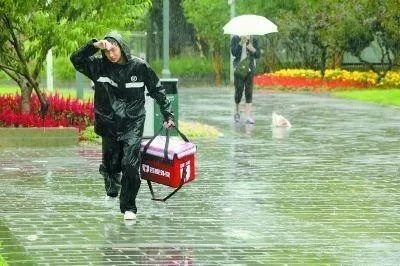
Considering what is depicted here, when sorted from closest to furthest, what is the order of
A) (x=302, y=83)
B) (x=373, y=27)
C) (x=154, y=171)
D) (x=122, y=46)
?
(x=122, y=46), (x=154, y=171), (x=373, y=27), (x=302, y=83)

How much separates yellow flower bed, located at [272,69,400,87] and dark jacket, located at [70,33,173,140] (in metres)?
29.9

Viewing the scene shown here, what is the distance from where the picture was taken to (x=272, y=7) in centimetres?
4734

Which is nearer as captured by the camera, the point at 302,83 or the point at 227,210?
the point at 227,210

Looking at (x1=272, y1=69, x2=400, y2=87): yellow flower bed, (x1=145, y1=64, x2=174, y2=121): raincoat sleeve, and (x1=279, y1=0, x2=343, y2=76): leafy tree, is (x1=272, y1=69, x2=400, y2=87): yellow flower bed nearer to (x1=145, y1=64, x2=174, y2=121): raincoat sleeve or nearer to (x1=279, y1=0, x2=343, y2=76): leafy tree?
(x1=279, y1=0, x2=343, y2=76): leafy tree

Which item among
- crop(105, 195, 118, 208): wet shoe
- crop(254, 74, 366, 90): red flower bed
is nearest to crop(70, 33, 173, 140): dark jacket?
crop(105, 195, 118, 208): wet shoe

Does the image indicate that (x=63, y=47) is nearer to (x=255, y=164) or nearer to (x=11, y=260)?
(x=255, y=164)

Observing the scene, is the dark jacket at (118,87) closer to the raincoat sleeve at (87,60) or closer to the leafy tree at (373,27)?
the raincoat sleeve at (87,60)

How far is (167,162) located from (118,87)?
2.72 ft

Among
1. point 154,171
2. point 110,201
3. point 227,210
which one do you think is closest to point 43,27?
point 110,201

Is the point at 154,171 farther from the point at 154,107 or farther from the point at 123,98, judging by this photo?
the point at 154,107

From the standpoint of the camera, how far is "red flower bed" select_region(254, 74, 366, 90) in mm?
41403

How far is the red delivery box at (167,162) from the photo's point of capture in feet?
36.3

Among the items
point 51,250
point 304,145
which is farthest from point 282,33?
point 51,250

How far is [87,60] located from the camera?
11.0m
